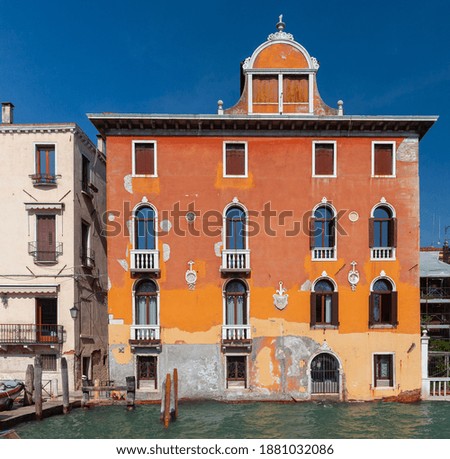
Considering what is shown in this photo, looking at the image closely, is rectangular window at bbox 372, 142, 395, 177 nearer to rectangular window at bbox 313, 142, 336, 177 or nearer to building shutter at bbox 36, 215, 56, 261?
rectangular window at bbox 313, 142, 336, 177

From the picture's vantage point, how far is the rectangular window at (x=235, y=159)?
57.8ft

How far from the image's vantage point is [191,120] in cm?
1725

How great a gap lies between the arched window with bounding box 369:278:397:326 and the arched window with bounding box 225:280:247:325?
14.4 feet

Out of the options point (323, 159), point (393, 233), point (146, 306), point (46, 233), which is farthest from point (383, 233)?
point (46, 233)

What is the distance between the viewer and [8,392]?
50.4 ft

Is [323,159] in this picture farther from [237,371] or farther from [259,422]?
[259,422]

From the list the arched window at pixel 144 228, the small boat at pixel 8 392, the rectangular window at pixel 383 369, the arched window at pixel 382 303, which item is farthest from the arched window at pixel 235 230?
the small boat at pixel 8 392

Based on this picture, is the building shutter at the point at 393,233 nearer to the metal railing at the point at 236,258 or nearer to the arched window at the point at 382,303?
the arched window at the point at 382,303

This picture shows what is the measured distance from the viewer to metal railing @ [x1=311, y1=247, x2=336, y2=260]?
57.3ft

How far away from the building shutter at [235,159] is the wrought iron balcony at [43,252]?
6.82 metres
